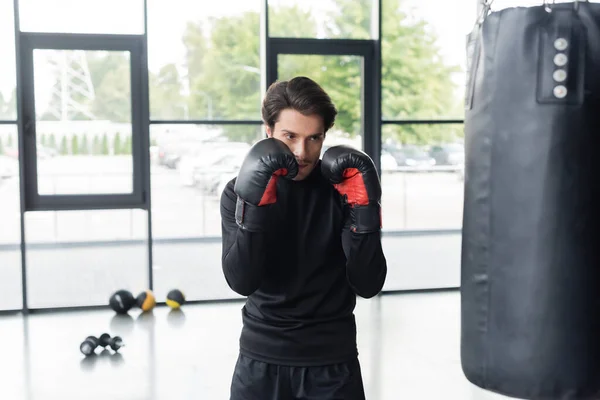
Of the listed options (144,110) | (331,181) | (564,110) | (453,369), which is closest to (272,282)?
(331,181)

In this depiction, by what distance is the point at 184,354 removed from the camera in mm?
4047

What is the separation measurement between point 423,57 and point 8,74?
9.68 ft

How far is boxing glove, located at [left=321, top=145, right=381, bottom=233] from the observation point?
168 cm

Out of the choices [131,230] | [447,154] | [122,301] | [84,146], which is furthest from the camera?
[447,154]

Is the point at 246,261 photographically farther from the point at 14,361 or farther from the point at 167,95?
the point at 167,95

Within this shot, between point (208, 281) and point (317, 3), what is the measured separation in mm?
2500

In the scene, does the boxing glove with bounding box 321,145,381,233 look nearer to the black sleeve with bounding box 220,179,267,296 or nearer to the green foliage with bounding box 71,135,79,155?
the black sleeve with bounding box 220,179,267,296

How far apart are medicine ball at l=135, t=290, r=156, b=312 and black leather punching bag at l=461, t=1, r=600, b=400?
3.49 m

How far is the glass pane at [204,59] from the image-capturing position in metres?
5.23

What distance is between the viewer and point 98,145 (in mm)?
5207

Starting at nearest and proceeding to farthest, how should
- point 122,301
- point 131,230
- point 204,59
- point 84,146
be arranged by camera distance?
point 122,301 → point 84,146 → point 204,59 → point 131,230

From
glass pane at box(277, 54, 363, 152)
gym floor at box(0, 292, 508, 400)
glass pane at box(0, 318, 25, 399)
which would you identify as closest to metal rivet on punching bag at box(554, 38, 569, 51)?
gym floor at box(0, 292, 508, 400)

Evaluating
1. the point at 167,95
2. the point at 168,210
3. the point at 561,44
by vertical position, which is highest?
the point at 167,95

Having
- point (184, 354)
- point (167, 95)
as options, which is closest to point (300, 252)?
point (184, 354)
